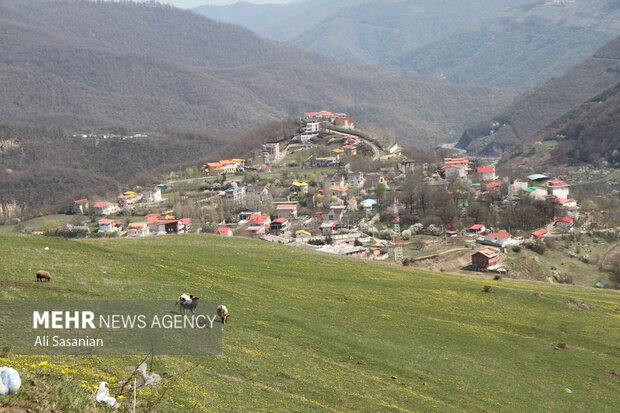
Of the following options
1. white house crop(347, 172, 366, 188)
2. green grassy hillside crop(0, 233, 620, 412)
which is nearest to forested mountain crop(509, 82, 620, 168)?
white house crop(347, 172, 366, 188)

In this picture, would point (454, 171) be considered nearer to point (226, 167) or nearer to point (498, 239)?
point (498, 239)

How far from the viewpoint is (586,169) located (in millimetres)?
158625

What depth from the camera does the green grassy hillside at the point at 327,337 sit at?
16703 mm

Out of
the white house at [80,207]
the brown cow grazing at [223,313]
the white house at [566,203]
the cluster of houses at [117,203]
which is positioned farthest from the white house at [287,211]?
the brown cow grazing at [223,313]

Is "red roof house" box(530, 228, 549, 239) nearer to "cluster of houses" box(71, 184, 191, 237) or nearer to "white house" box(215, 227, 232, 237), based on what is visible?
Result: "white house" box(215, 227, 232, 237)

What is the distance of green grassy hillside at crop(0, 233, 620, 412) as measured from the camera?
16703 millimetres

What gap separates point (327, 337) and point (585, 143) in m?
175

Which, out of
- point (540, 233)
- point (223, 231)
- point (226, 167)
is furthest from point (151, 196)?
point (540, 233)

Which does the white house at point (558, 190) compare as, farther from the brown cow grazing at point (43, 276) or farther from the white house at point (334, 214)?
the brown cow grazing at point (43, 276)

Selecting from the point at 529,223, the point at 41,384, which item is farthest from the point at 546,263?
the point at 41,384

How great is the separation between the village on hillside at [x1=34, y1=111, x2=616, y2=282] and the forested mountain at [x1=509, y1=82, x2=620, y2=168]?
53178 millimetres

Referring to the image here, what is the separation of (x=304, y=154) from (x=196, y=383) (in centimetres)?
13172

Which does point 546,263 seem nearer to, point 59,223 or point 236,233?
point 236,233

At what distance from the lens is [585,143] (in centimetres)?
17562
